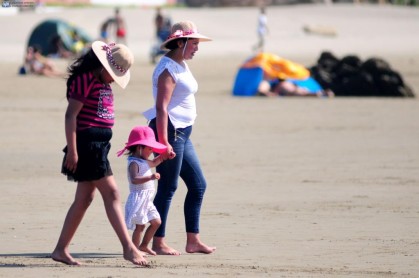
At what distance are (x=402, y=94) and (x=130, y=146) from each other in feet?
50.4

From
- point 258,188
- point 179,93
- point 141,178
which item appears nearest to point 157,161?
point 141,178

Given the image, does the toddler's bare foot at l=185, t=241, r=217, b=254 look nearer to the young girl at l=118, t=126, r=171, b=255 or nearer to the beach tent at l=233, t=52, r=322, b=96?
the young girl at l=118, t=126, r=171, b=255

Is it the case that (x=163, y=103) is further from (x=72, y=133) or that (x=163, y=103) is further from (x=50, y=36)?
(x=50, y=36)

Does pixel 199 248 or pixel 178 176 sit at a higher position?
pixel 178 176

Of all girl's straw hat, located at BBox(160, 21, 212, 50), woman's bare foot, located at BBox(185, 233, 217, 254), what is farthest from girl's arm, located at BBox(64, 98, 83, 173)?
woman's bare foot, located at BBox(185, 233, 217, 254)

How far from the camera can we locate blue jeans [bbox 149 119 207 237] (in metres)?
7.79

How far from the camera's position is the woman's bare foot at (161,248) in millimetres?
7902

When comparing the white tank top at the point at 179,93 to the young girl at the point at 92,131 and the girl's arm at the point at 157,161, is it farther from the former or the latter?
the young girl at the point at 92,131

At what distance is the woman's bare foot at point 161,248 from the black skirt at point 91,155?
94 centimetres

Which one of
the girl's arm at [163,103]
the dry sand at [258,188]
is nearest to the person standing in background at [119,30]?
the dry sand at [258,188]

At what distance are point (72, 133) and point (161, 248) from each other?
135 centimetres

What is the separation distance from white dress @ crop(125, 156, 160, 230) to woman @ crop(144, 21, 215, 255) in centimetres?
19

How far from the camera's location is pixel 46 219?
9195 millimetres

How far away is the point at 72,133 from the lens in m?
7.00
